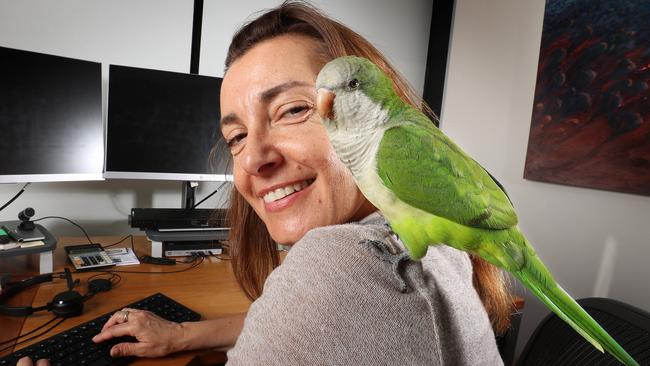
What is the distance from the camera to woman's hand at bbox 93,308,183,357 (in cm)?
85

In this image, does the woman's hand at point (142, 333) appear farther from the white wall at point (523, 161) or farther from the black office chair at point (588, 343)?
the white wall at point (523, 161)

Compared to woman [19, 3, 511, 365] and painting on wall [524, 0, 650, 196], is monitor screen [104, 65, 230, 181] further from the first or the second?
painting on wall [524, 0, 650, 196]

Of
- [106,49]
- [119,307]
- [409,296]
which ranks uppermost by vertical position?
[106,49]

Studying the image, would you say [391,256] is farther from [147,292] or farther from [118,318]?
[147,292]

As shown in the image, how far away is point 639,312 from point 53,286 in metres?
1.52

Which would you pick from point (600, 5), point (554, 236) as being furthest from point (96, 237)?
point (600, 5)

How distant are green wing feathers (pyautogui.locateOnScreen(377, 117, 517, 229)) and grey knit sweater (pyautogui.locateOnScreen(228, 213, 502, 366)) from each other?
0.09m

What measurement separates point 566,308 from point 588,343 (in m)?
0.63

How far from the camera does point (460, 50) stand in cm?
223

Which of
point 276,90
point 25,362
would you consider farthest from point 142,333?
point 276,90

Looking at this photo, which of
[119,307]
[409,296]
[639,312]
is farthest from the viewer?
[119,307]

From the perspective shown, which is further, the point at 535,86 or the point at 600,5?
the point at 535,86

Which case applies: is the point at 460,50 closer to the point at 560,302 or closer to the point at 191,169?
the point at 191,169

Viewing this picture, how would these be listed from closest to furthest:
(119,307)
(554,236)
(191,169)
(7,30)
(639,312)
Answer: (639,312)
(119,307)
(7,30)
(191,169)
(554,236)
